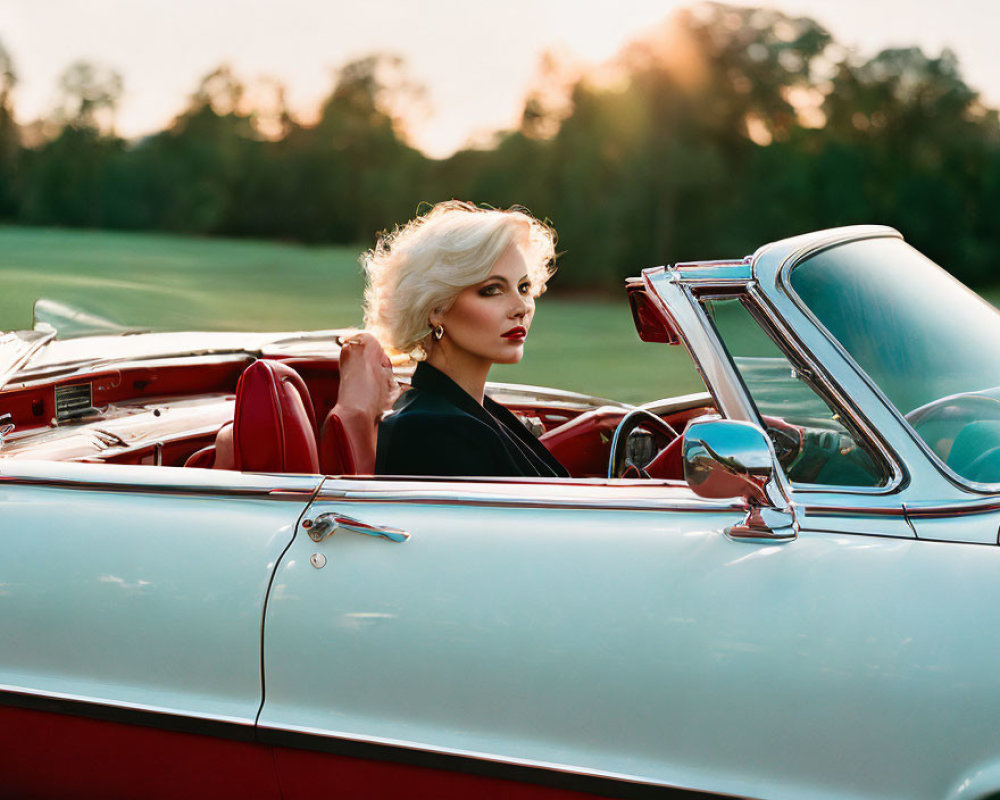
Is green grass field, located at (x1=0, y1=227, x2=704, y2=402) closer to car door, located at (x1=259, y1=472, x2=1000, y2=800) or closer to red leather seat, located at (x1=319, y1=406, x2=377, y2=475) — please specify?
red leather seat, located at (x1=319, y1=406, x2=377, y2=475)

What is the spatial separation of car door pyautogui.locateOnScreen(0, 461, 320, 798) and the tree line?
27.9 metres

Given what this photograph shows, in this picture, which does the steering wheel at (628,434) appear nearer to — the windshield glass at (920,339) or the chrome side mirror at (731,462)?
the windshield glass at (920,339)

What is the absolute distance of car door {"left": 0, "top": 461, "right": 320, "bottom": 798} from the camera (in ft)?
6.70

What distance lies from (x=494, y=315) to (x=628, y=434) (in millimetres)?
524

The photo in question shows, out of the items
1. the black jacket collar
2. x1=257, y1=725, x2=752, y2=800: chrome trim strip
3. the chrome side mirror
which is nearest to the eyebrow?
the black jacket collar

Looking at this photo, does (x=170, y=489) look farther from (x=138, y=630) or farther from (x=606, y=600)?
(x=606, y=600)

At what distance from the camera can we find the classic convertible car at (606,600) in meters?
1.73

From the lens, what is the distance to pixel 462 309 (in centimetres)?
258

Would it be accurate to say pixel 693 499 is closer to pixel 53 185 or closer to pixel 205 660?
pixel 205 660

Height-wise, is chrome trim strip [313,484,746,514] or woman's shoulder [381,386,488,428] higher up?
woman's shoulder [381,386,488,428]

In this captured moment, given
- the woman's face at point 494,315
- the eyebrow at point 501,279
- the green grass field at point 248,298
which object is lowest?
the green grass field at point 248,298

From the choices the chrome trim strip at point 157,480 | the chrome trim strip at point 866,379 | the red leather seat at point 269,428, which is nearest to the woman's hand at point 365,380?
the red leather seat at point 269,428

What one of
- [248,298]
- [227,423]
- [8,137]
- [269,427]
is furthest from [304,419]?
[8,137]

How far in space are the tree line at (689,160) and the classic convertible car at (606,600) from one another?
28.0 m
